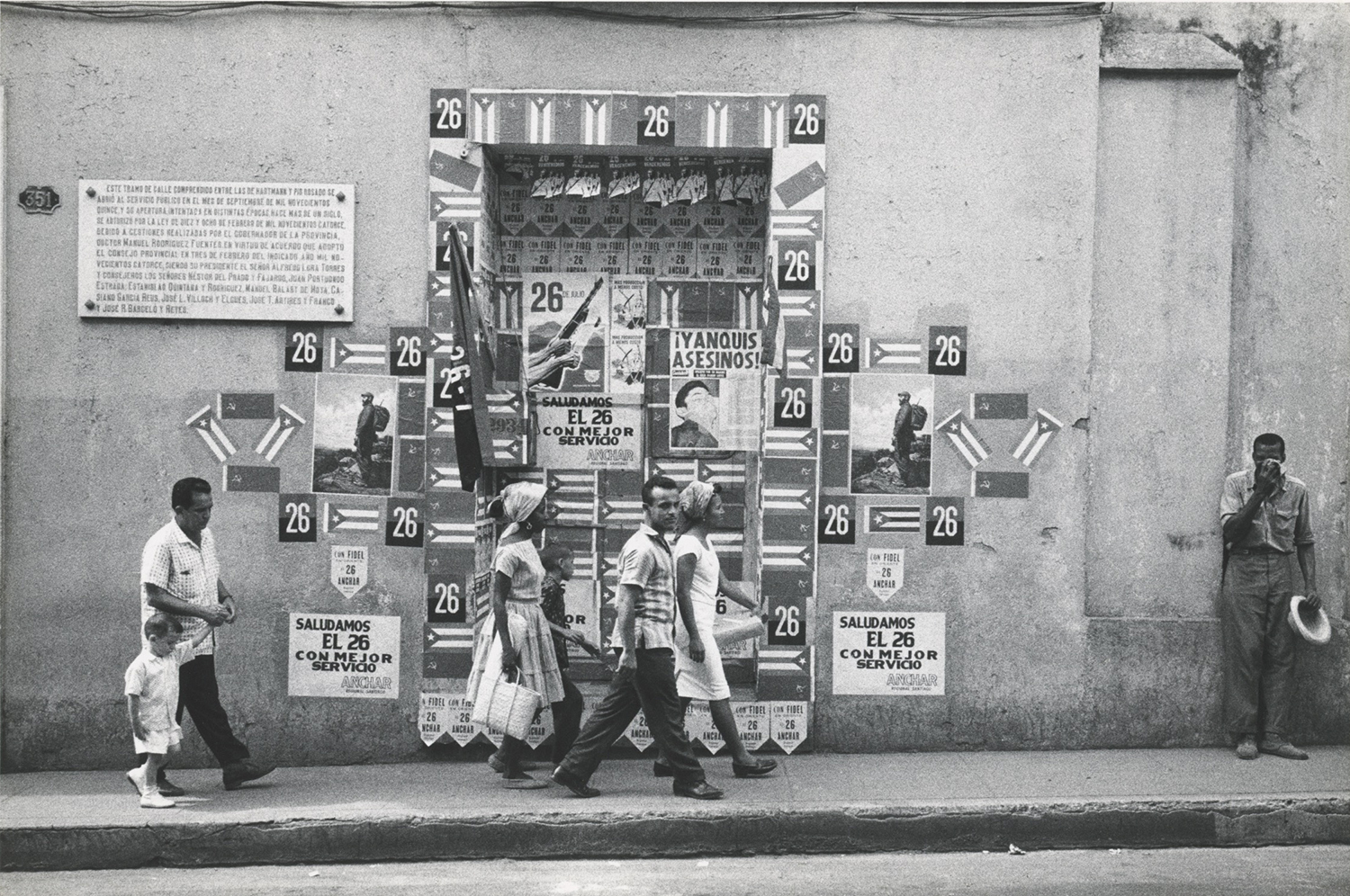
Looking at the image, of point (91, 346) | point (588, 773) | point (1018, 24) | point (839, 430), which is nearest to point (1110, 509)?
point (839, 430)

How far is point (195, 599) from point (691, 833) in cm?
300

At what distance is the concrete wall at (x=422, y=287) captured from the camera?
7895mm

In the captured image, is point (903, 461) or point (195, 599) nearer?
point (195, 599)

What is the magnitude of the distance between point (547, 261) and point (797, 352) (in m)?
1.85

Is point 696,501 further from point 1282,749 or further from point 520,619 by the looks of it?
point 1282,749

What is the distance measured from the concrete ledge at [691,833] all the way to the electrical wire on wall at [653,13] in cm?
471

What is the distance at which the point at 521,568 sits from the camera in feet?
23.7

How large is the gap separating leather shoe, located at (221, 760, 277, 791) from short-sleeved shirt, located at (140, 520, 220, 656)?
2.18ft

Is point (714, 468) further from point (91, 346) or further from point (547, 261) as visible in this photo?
point (91, 346)

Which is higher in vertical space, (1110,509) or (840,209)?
(840,209)

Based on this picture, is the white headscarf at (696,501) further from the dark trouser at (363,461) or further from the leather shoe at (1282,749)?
the leather shoe at (1282,749)

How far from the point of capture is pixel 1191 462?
8117 mm

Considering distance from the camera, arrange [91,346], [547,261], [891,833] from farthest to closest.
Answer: [547,261], [91,346], [891,833]

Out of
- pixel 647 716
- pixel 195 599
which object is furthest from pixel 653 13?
pixel 195 599
